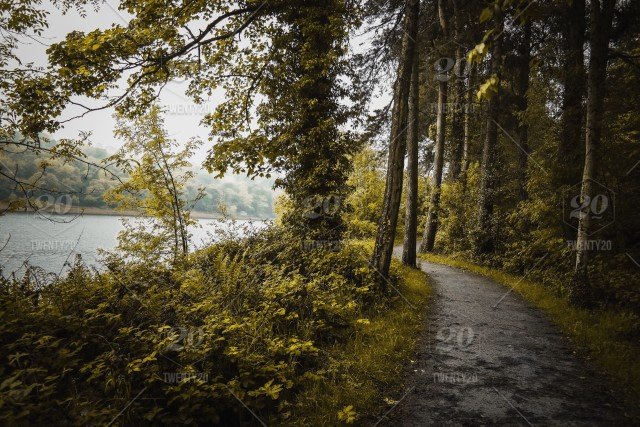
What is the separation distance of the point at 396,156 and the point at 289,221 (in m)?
4.00

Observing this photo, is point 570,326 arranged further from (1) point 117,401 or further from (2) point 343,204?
(1) point 117,401

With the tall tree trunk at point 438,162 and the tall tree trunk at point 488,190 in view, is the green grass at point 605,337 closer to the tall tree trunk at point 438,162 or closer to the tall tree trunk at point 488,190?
the tall tree trunk at point 488,190

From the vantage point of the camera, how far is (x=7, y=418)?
7.61 ft

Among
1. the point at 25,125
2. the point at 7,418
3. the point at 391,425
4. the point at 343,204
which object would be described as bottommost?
the point at 391,425

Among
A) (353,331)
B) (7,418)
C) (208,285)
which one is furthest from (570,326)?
(7,418)

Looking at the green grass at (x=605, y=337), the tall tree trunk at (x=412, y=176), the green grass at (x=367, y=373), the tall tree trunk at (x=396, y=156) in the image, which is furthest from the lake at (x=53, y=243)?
the green grass at (x=605, y=337)

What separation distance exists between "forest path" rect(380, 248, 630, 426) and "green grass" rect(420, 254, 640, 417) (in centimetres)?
20

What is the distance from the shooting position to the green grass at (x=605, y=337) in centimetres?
424

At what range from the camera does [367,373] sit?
14.8ft

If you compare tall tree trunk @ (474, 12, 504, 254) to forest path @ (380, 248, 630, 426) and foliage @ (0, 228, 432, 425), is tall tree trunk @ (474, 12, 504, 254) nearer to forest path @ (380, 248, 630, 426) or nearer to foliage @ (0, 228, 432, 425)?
forest path @ (380, 248, 630, 426)

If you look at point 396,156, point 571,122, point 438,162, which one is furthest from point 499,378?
point 438,162

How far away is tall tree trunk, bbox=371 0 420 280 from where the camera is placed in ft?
25.7

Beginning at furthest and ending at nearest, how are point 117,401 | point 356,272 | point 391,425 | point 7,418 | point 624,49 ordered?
point 624,49 < point 356,272 < point 391,425 < point 117,401 < point 7,418

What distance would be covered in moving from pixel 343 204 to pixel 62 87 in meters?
7.33
